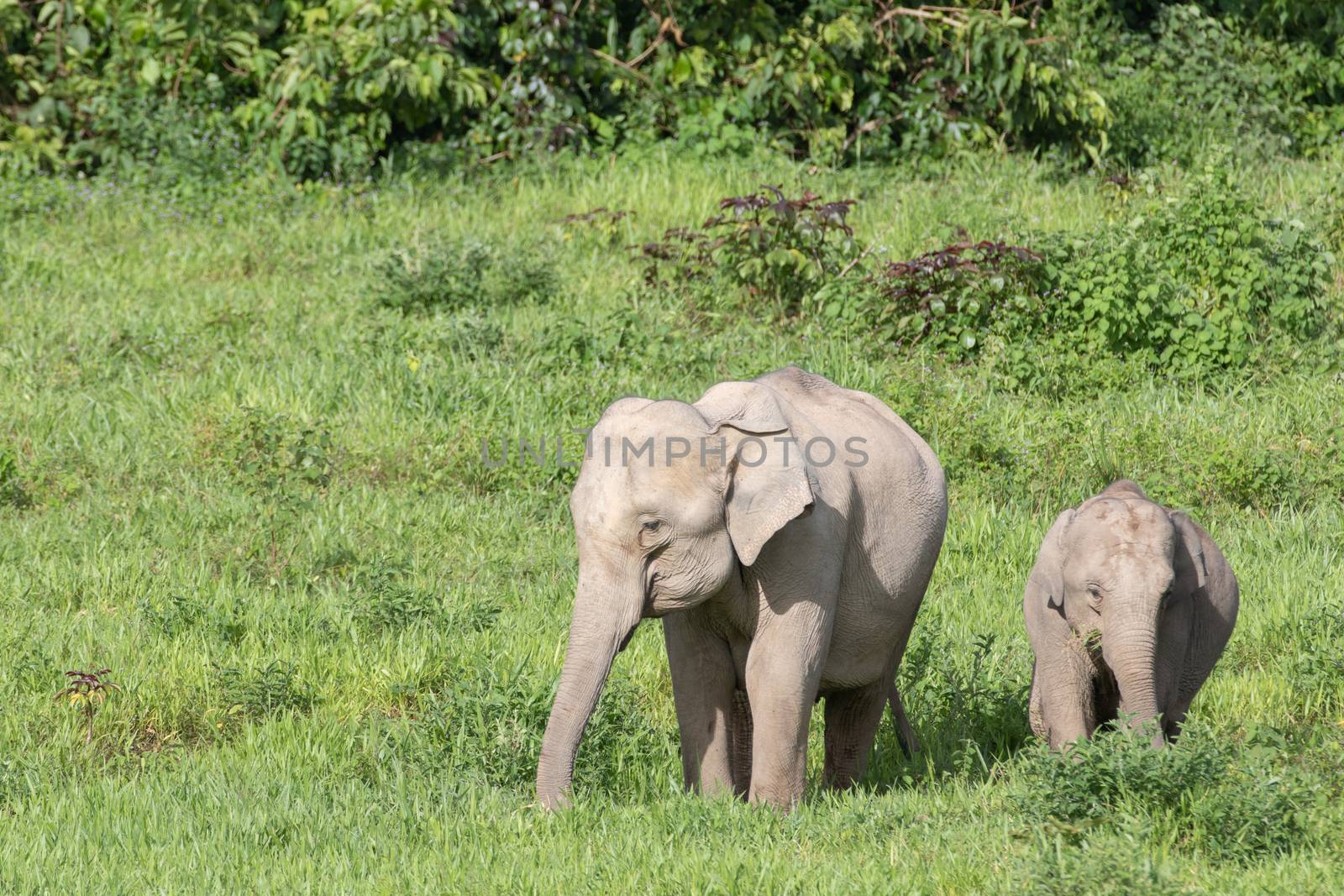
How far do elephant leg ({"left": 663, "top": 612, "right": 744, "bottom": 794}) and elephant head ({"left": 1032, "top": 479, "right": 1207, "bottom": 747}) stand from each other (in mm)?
1205

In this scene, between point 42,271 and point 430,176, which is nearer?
point 42,271

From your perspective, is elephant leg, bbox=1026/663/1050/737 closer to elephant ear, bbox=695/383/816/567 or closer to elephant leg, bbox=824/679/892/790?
elephant leg, bbox=824/679/892/790

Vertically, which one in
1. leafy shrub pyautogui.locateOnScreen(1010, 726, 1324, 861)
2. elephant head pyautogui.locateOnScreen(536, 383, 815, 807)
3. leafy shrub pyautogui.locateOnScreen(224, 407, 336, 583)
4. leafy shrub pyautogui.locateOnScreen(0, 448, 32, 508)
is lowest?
leafy shrub pyautogui.locateOnScreen(0, 448, 32, 508)

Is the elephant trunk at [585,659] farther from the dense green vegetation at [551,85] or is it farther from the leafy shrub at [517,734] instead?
the dense green vegetation at [551,85]

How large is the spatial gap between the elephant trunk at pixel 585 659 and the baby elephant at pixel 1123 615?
1.60 meters

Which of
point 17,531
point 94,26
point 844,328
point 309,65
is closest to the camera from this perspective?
point 17,531

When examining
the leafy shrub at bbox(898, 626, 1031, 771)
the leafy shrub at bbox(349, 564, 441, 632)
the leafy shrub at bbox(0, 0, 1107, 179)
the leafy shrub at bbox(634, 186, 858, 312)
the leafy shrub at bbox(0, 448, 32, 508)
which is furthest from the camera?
the leafy shrub at bbox(0, 0, 1107, 179)

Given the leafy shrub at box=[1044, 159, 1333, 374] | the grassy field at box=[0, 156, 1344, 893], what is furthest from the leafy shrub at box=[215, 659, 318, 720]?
the leafy shrub at box=[1044, 159, 1333, 374]

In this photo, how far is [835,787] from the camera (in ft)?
19.9

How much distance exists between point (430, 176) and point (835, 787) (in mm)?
8687

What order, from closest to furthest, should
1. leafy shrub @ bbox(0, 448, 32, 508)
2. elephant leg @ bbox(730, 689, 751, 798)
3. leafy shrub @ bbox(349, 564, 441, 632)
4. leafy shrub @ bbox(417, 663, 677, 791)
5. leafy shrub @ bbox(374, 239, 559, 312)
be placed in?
elephant leg @ bbox(730, 689, 751, 798), leafy shrub @ bbox(417, 663, 677, 791), leafy shrub @ bbox(349, 564, 441, 632), leafy shrub @ bbox(0, 448, 32, 508), leafy shrub @ bbox(374, 239, 559, 312)

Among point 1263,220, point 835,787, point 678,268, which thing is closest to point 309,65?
point 678,268

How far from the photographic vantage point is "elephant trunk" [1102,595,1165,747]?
17.8 feet

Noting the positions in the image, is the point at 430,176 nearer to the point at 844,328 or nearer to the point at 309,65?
the point at 309,65
